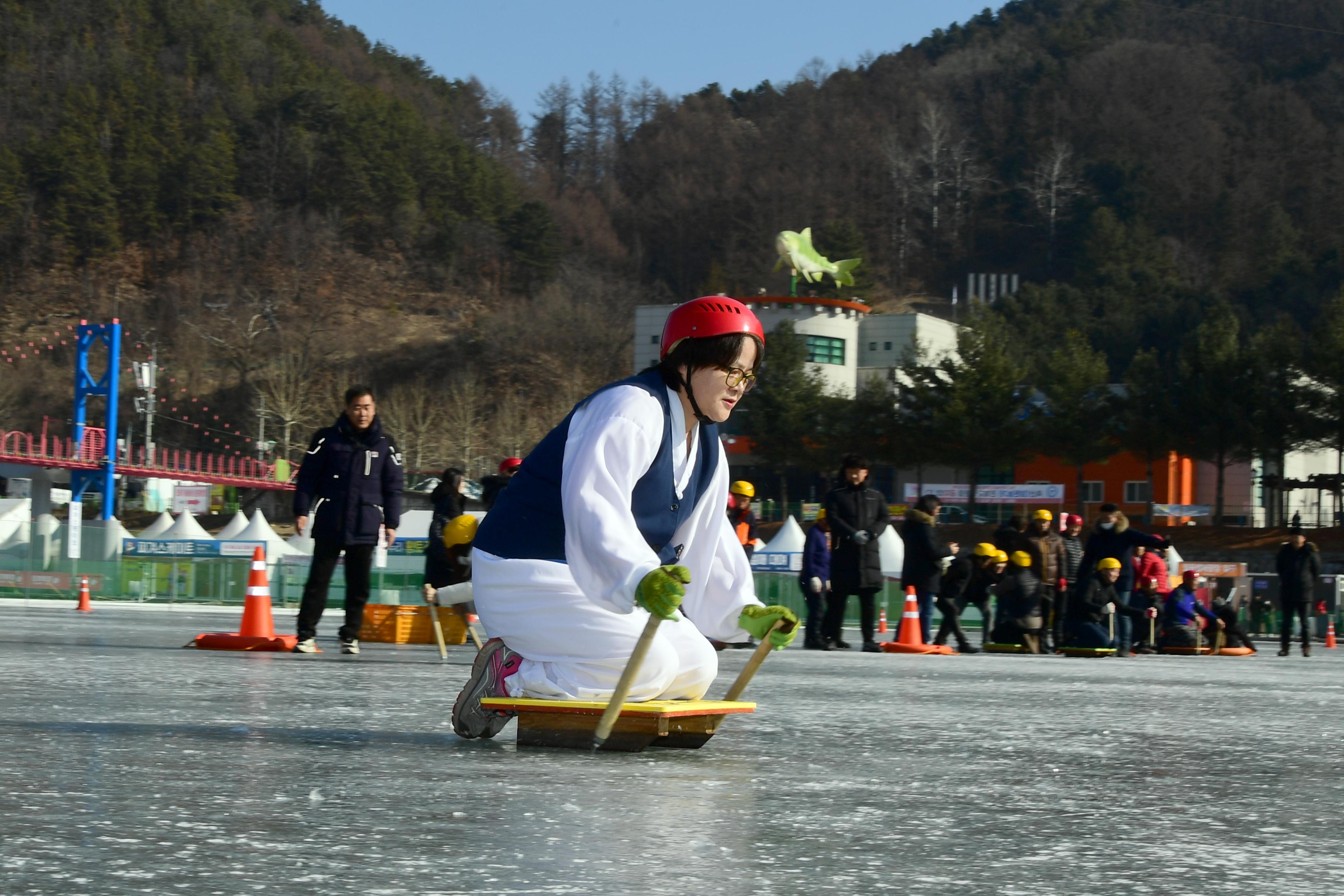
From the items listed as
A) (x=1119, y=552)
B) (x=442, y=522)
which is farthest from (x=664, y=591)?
(x=1119, y=552)

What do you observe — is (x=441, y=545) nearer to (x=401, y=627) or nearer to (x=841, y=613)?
(x=401, y=627)

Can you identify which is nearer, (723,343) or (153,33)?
(723,343)

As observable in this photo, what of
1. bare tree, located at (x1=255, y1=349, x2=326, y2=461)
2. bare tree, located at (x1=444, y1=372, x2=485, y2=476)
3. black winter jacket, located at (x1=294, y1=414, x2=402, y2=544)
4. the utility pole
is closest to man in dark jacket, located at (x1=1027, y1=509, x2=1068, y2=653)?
black winter jacket, located at (x1=294, y1=414, x2=402, y2=544)

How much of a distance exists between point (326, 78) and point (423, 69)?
22.3 m

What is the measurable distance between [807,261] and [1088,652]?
2699 inches

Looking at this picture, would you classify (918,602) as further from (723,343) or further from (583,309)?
(583,309)

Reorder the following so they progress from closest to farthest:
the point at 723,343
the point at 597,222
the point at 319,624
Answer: the point at 723,343, the point at 319,624, the point at 597,222

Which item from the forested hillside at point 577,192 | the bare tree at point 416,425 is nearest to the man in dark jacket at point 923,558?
the bare tree at point 416,425

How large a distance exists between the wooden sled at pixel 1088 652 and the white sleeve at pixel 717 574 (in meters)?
9.86

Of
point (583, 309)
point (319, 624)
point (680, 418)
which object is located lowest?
point (319, 624)

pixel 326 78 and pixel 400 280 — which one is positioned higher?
pixel 326 78

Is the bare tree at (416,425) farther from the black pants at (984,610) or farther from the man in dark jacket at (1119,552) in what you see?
the man in dark jacket at (1119,552)

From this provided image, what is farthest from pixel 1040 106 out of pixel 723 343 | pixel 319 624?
pixel 723 343

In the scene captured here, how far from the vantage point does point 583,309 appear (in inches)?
4277
